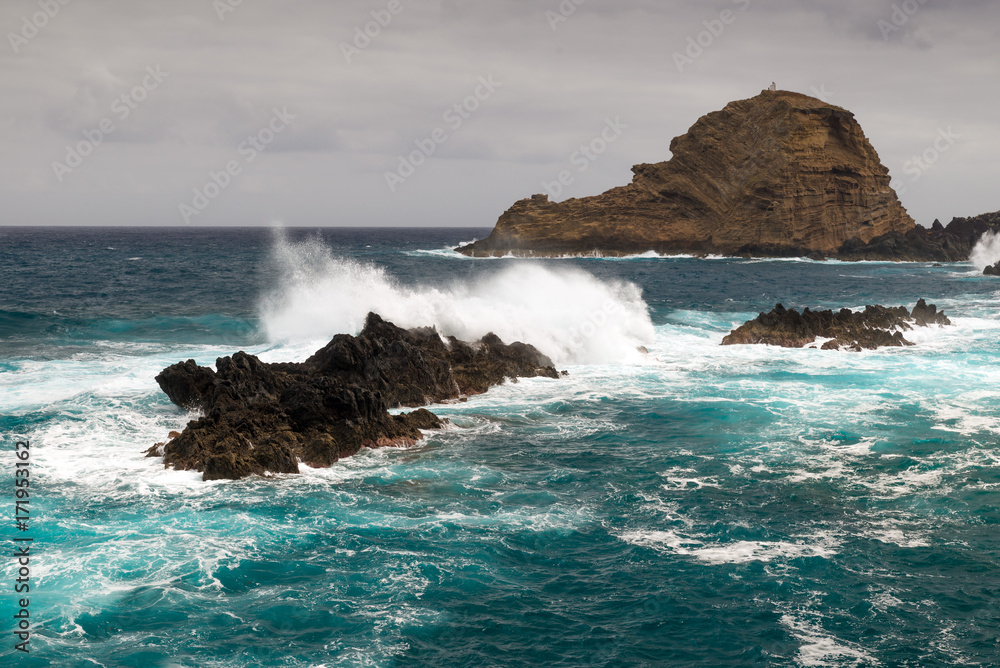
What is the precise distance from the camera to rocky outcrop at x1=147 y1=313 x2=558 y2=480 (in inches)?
668

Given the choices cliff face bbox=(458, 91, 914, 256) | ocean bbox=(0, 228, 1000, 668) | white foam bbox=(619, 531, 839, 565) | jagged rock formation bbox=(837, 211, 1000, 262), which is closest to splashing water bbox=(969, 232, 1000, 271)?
jagged rock formation bbox=(837, 211, 1000, 262)

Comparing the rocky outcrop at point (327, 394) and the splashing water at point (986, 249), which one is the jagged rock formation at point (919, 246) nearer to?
the splashing water at point (986, 249)

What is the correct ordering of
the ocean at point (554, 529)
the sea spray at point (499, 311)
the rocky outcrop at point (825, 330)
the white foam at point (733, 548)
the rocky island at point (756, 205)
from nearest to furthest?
the ocean at point (554, 529) < the white foam at point (733, 548) < the sea spray at point (499, 311) < the rocky outcrop at point (825, 330) < the rocky island at point (756, 205)

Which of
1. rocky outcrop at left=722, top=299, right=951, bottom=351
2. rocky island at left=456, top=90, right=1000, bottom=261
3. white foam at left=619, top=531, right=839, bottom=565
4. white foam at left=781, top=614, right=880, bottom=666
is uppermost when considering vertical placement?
rocky island at left=456, top=90, right=1000, bottom=261

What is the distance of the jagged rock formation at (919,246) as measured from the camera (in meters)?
105

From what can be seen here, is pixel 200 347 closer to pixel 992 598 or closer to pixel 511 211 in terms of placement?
pixel 992 598

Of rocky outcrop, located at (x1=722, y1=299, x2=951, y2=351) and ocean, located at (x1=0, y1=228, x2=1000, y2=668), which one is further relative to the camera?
rocky outcrop, located at (x1=722, y1=299, x2=951, y2=351)

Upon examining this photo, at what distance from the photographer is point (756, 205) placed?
358 feet

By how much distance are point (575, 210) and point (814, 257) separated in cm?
3513

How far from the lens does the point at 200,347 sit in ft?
113

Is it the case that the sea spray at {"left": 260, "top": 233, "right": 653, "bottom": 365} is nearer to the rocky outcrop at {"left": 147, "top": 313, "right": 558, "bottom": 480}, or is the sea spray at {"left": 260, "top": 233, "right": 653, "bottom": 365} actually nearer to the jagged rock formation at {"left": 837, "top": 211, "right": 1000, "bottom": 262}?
the rocky outcrop at {"left": 147, "top": 313, "right": 558, "bottom": 480}

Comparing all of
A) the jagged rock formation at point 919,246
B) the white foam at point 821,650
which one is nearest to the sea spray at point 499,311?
the white foam at point 821,650

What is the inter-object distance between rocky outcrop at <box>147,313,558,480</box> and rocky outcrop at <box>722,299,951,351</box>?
11789mm

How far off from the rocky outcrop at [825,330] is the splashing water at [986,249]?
74.9 m
